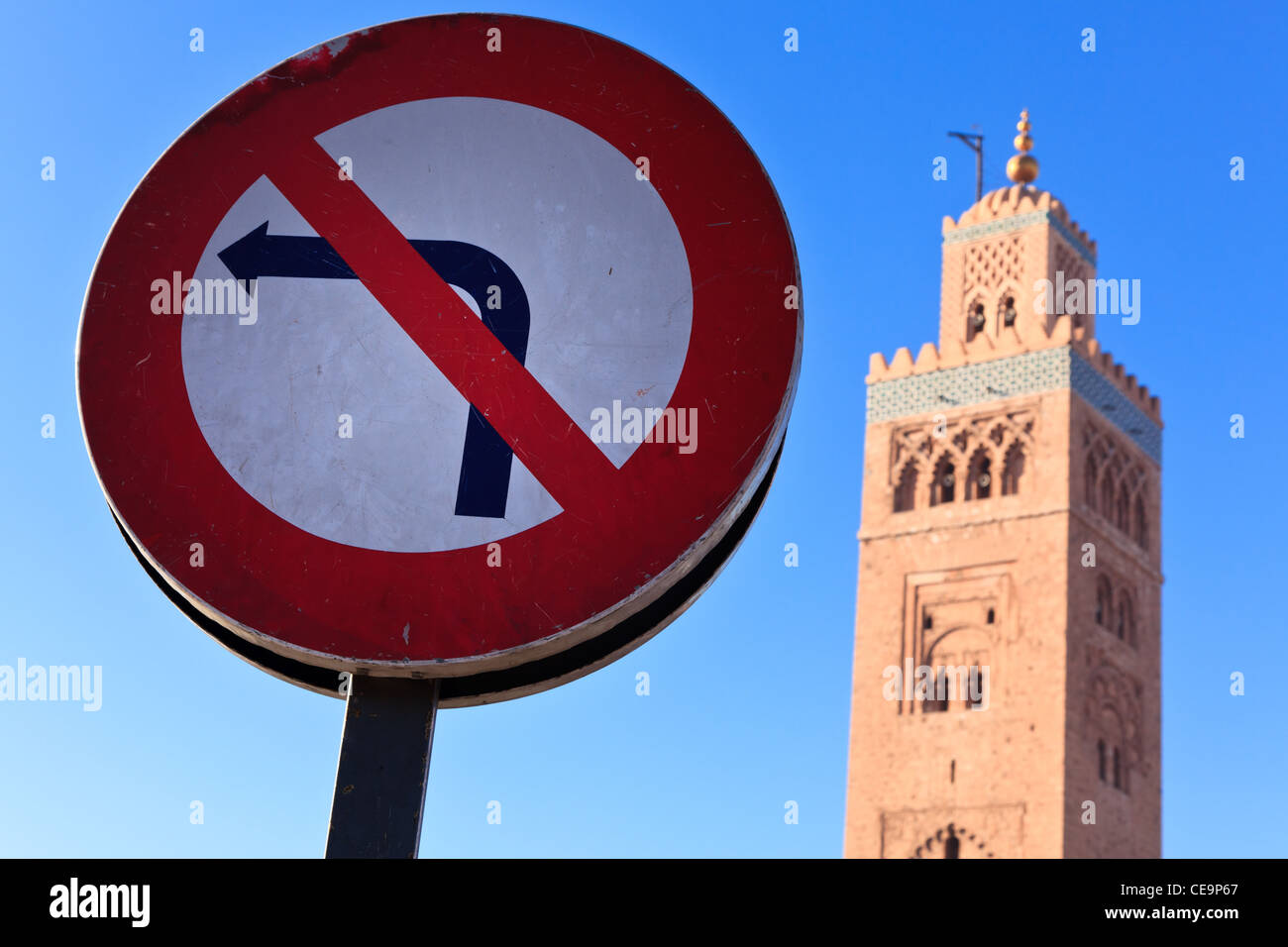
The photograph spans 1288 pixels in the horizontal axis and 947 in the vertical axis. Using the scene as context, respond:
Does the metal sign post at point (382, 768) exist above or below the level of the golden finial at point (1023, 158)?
below

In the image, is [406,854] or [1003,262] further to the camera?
[1003,262]

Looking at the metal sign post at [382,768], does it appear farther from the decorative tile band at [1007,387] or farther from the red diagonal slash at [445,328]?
the decorative tile band at [1007,387]

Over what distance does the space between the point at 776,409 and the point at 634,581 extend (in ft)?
1.15

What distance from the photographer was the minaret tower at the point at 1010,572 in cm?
3303

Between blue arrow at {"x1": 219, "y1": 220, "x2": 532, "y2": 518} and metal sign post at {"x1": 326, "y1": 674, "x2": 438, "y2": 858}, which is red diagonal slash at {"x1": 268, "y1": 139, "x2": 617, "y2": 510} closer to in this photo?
blue arrow at {"x1": 219, "y1": 220, "x2": 532, "y2": 518}

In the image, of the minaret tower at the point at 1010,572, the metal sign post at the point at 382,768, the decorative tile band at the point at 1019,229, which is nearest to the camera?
the metal sign post at the point at 382,768

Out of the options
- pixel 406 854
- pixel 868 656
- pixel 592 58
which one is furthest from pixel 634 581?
pixel 868 656

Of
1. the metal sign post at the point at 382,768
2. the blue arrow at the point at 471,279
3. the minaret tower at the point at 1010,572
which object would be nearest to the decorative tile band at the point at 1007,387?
the minaret tower at the point at 1010,572

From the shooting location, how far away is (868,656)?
3534cm

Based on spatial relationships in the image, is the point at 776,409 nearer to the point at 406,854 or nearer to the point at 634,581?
the point at 634,581

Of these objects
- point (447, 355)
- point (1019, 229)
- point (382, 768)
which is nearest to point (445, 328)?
point (447, 355)

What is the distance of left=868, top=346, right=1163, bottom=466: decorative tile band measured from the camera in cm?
3481

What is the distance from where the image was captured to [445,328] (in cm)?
296

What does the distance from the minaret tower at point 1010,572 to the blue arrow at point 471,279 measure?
30.5m
